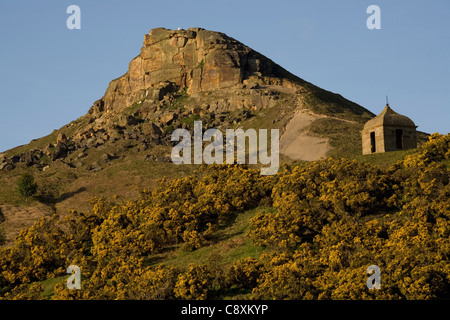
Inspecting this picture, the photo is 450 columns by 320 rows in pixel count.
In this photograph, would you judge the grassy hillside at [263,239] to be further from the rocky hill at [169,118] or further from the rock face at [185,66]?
the rock face at [185,66]

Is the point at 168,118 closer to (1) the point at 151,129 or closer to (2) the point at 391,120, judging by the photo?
(1) the point at 151,129

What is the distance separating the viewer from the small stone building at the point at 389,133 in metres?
44.6

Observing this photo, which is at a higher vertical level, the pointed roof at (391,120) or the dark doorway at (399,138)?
the pointed roof at (391,120)

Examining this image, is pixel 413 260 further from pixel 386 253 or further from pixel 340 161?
pixel 340 161

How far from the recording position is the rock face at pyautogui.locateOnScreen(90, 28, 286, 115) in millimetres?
95188

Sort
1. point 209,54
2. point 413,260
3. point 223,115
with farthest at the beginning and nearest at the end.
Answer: point 209,54
point 223,115
point 413,260

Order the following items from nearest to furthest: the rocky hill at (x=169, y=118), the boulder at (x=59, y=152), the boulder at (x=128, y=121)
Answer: the rocky hill at (x=169, y=118) < the boulder at (x=59, y=152) < the boulder at (x=128, y=121)

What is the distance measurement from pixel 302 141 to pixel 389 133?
28.5 m

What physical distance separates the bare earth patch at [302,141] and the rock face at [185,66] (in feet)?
50.3

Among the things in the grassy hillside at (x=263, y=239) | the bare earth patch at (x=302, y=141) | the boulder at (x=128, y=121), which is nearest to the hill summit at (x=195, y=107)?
the boulder at (x=128, y=121)

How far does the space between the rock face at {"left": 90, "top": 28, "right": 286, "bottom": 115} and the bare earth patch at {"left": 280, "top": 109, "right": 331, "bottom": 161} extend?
15.3 m
